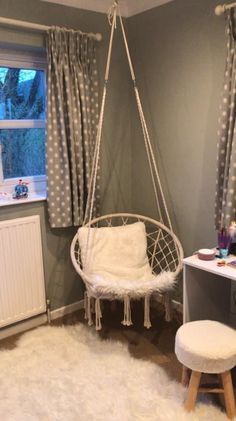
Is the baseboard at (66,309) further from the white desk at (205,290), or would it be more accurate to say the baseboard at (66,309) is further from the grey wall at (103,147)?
the white desk at (205,290)

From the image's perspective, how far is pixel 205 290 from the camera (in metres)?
2.40

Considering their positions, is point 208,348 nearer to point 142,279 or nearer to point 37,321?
point 142,279

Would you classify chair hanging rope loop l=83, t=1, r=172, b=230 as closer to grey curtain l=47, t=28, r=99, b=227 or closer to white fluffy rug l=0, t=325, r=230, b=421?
grey curtain l=47, t=28, r=99, b=227

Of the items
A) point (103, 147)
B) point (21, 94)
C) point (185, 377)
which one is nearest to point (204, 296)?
point (185, 377)

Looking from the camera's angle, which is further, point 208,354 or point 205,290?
point 205,290

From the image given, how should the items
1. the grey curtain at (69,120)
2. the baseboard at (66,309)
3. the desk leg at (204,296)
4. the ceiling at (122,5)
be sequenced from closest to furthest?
the desk leg at (204,296) < the grey curtain at (69,120) < the ceiling at (122,5) < the baseboard at (66,309)

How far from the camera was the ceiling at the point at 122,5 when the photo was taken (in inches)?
108

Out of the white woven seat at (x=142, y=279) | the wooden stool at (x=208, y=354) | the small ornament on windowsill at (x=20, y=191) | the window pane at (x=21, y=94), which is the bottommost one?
the wooden stool at (x=208, y=354)

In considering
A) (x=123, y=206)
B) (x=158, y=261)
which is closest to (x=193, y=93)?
(x=123, y=206)

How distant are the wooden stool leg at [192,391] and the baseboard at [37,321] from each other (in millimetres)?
1385

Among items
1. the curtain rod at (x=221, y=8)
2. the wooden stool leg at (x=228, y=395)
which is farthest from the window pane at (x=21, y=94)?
the wooden stool leg at (x=228, y=395)

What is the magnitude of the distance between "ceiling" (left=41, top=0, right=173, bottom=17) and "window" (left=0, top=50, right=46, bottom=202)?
51 cm

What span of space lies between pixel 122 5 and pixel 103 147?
3.81 ft

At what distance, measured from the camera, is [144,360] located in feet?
8.05
